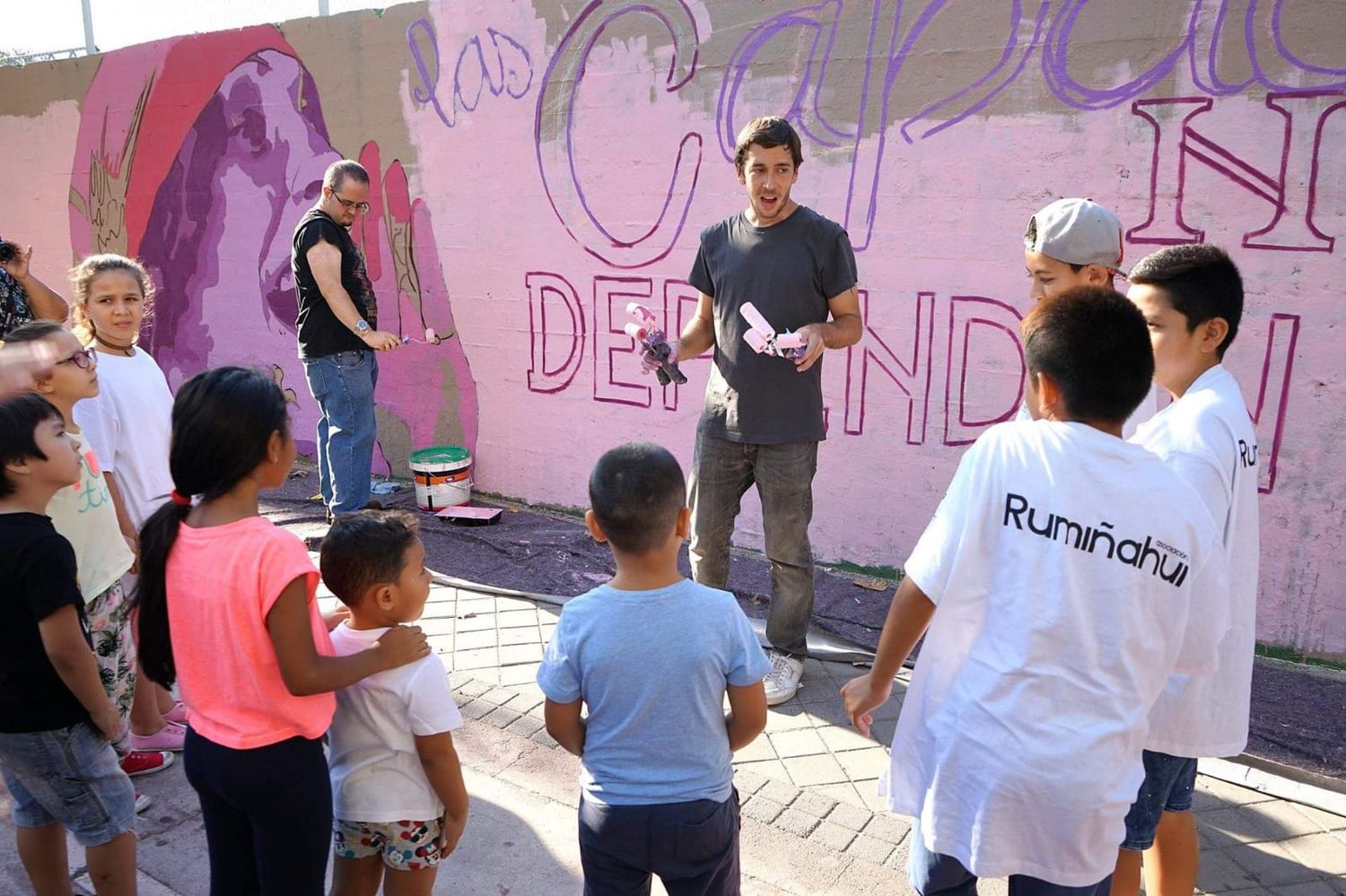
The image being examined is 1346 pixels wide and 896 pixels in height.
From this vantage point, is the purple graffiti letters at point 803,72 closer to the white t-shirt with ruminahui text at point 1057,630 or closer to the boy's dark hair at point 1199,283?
the boy's dark hair at point 1199,283

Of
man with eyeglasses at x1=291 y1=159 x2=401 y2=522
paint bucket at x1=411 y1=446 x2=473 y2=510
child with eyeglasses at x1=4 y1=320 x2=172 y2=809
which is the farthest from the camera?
paint bucket at x1=411 y1=446 x2=473 y2=510

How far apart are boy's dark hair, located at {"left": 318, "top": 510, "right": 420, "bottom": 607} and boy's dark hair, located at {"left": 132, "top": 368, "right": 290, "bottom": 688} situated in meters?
0.23

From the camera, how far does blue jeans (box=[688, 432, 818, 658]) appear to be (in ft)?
11.9

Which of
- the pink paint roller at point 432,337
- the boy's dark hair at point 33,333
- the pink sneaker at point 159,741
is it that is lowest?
the pink sneaker at point 159,741

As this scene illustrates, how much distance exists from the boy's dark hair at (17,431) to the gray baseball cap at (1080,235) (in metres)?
2.39

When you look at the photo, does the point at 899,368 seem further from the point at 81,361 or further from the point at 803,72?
the point at 81,361

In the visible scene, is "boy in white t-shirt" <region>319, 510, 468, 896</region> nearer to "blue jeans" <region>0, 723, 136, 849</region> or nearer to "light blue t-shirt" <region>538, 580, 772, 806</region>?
"light blue t-shirt" <region>538, 580, 772, 806</region>

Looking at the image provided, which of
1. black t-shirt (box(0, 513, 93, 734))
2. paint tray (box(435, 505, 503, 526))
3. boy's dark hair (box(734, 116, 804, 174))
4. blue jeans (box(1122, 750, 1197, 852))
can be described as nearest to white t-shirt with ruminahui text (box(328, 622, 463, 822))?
black t-shirt (box(0, 513, 93, 734))

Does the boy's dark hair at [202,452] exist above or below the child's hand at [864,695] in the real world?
above

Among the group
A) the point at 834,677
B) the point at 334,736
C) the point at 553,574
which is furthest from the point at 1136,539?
the point at 553,574

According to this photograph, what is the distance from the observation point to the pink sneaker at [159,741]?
3.35 meters

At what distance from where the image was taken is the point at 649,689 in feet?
5.93

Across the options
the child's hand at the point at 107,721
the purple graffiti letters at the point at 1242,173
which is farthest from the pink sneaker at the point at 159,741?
the purple graffiti letters at the point at 1242,173

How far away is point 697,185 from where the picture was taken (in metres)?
5.15
